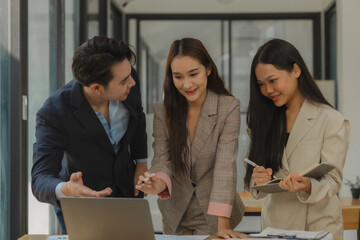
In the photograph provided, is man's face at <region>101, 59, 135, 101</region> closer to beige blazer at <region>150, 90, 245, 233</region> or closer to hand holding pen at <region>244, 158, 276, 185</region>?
beige blazer at <region>150, 90, 245, 233</region>

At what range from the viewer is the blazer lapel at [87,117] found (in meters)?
2.00

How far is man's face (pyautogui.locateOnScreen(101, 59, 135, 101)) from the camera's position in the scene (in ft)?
6.53

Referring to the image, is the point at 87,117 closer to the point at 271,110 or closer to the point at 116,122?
the point at 116,122

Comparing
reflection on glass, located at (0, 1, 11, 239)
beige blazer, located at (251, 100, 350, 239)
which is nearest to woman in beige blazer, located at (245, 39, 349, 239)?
beige blazer, located at (251, 100, 350, 239)

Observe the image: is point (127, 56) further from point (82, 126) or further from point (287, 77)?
point (287, 77)

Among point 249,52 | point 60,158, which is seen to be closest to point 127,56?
point 60,158

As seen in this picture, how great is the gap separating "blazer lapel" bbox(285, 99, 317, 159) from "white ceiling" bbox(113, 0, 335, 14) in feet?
17.7

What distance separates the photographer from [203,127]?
6.81ft

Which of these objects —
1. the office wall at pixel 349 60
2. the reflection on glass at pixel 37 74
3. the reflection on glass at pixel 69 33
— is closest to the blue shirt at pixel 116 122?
the reflection on glass at pixel 37 74

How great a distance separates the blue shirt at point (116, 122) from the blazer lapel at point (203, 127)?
29cm

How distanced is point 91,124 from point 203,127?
437mm

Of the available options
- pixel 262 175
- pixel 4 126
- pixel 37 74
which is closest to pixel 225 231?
pixel 262 175

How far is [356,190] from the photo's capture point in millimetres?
4020

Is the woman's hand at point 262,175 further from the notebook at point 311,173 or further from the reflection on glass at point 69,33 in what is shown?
the reflection on glass at point 69,33
